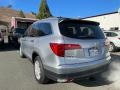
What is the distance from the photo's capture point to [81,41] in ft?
18.7

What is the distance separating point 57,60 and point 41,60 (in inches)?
35.1

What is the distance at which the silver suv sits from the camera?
5.50 meters

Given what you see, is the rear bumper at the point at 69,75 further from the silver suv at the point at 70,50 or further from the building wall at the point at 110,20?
the building wall at the point at 110,20

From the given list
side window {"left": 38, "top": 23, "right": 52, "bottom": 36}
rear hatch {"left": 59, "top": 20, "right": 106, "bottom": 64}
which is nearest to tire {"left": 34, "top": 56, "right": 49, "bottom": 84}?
side window {"left": 38, "top": 23, "right": 52, "bottom": 36}

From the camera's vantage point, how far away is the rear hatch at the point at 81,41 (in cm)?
555

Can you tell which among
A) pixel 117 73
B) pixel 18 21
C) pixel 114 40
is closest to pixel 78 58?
pixel 117 73

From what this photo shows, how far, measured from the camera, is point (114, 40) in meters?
14.5

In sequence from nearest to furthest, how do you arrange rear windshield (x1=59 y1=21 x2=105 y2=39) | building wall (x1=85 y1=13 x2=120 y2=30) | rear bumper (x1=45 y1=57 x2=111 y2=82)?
rear bumper (x1=45 y1=57 x2=111 y2=82)
rear windshield (x1=59 y1=21 x2=105 y2=39)
building wall (x1=85 y1=13 x2=120 y2=30)

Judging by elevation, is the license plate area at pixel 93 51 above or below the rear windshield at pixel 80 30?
below

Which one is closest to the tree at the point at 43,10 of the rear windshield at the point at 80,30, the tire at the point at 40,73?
the tire at the point at 40,73

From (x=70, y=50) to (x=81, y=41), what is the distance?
389mm

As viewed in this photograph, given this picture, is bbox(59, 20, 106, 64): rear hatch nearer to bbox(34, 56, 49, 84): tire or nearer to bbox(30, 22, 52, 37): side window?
bbox(30, 22, 52, 37): side window

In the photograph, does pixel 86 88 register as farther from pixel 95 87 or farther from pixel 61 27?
pixel 61 27

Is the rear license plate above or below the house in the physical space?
below
